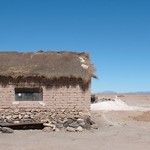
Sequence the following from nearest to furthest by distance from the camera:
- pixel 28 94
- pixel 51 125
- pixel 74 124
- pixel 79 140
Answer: pixel 79 140
pixel 51 125
pixel 74 124
pixel 28 94

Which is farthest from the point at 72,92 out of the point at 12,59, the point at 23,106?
the point at 12,59

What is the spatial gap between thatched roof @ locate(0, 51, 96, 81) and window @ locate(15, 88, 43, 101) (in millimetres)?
764

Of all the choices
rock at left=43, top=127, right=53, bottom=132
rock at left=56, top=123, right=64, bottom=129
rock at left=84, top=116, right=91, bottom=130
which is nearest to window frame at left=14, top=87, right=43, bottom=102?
rock at left=56, top=123, right=64, bottom=129

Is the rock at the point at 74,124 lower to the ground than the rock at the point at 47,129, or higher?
higher

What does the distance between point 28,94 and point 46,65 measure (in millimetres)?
1880

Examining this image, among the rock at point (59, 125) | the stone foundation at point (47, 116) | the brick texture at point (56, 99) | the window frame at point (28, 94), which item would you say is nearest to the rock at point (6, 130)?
the stone foundation at point (47, 116)

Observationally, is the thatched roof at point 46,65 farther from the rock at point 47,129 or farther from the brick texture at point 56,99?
the rock at point 47,129

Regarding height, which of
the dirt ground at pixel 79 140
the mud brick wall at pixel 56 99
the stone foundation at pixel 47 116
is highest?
the mud brick wall at pixel 56 99

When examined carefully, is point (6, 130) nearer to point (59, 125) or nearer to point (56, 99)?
point (59, 125)

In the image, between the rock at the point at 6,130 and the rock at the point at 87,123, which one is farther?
the rock at the point at 87,123

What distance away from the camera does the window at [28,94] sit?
2028cm

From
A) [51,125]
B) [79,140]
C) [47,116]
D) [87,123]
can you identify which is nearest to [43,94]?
[47,116]

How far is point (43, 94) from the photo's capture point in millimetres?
20062

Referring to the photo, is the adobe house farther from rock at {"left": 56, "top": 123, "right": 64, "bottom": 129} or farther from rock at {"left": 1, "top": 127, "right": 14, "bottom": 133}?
rock at {"left": 1, "top": 127, "right": 14, "bottom": 133}
